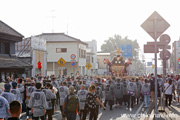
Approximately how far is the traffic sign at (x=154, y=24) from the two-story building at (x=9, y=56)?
58.7 feet

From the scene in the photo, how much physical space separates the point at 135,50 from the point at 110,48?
11576 mm

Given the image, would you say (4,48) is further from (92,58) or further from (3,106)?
(92,58)

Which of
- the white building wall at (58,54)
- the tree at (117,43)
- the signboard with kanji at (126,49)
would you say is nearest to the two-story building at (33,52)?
the white building wall at (58,54)

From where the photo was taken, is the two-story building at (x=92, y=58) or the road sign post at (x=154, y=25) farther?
the two-story building at (x=92, y=58)

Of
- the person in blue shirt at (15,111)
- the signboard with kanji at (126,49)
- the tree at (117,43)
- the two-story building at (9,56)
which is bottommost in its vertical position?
A: the person in blue shirt at (15,111)

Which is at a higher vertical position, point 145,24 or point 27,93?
point 145,24

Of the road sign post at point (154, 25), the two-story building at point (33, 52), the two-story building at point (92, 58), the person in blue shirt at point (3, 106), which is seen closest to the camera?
the person in blue shirt at point (3, 106)

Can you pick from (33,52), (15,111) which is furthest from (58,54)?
(15,111)

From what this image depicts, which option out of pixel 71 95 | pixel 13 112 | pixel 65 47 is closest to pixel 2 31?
pixel 71 95

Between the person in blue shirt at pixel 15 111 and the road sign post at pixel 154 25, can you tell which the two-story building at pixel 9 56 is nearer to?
the road sign post at pixel 154 25

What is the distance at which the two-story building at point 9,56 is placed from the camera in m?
27.2

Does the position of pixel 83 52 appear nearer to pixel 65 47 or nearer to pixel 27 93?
pixel 65 47

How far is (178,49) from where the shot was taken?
418ft

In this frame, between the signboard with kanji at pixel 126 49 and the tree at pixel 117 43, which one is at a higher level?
the tree at pixel 117 43
